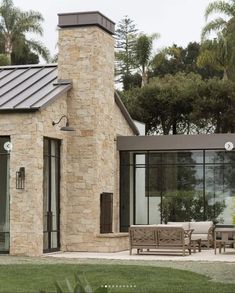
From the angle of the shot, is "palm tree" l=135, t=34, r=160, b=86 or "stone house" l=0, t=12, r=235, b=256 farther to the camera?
"palm tree" l=135, t=34, r=160, b=86

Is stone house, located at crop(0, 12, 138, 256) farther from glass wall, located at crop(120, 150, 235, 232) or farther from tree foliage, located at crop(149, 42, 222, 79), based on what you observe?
tree foliage, located at crop(149, 42, 222, 79)

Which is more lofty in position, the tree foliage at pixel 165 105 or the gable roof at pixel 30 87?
the tree foliage at pixel 165 105

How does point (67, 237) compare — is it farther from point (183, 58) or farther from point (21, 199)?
point (183, 58)

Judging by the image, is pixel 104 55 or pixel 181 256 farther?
pixel 104 55

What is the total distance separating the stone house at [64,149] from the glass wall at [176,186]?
1.30 metres

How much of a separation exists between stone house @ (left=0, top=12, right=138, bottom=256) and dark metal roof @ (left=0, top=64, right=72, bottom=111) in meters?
0.03

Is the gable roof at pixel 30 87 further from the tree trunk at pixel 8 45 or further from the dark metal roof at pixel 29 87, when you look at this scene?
the tree trunk at pixel 8 45

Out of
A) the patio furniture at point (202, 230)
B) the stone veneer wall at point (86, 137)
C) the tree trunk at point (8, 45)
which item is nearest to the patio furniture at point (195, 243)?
the patio furniture at point (202, 230)

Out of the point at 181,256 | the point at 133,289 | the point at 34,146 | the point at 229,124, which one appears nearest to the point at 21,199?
the point at 34,146

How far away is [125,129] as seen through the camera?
2456 cm

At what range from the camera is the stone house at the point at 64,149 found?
1866 centimetres

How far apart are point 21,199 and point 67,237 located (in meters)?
2.43

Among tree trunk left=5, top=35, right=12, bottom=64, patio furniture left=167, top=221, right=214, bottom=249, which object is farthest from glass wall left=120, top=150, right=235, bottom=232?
tree trunk left=5, top=35, right=12, bottom=64

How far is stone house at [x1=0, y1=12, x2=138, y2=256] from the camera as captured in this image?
18.7m
